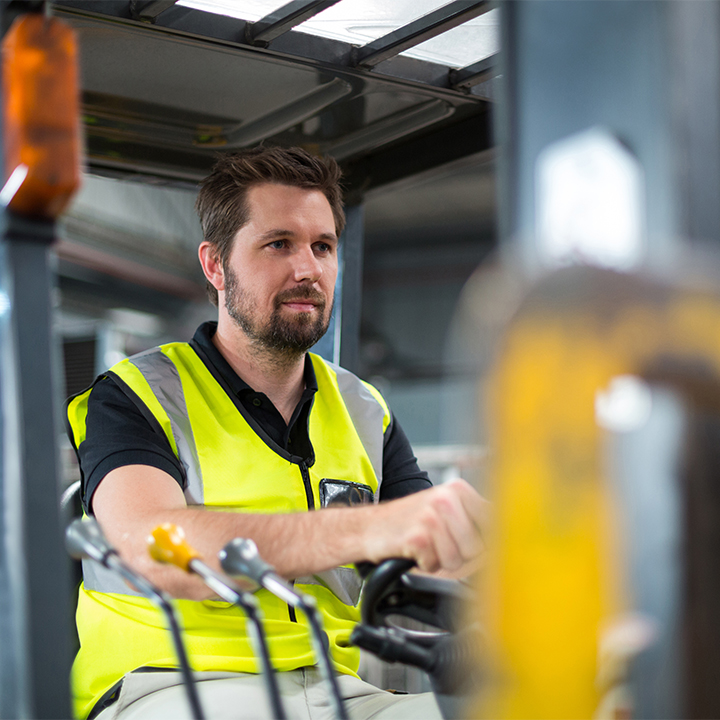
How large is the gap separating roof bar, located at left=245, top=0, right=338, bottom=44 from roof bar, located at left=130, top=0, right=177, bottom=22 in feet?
0.53

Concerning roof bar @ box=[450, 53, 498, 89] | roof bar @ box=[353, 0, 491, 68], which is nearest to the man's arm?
roof bar @ box=[353, 0, 491, 68]

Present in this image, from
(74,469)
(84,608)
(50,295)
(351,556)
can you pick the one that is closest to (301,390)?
(84,608)

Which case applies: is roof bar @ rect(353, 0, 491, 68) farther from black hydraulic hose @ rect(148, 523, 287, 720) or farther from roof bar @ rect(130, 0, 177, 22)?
black hydraulic hose @ rect(148, 523, 287, 720)

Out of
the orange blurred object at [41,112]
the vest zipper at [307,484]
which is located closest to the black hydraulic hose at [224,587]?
the orange blurred object at [41,112]

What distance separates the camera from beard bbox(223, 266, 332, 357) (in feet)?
6.81

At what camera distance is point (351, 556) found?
1259mm

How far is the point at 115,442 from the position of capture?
1690 millimetres

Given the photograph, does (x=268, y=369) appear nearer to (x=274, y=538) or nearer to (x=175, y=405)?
(x=175, y=405)

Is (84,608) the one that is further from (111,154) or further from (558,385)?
(558,385)

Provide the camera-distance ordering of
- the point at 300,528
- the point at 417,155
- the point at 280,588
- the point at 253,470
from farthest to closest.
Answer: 1. the point at 417,155
2. the point at 253,470
3. the point at 300,528
4. the point at 280,588

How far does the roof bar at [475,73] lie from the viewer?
1.90m

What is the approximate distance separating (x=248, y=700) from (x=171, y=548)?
616 millimetres

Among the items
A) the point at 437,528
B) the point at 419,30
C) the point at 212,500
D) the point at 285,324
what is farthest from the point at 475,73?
the point at 437,528

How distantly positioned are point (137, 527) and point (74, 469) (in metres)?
4.90
